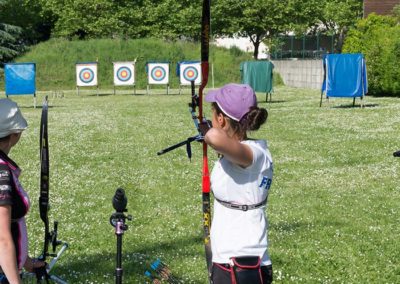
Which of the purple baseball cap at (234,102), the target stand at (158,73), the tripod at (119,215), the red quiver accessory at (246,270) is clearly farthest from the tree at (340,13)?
the tripod at (119,215)

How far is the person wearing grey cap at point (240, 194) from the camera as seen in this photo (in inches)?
128

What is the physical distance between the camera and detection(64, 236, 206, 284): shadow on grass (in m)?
5.42

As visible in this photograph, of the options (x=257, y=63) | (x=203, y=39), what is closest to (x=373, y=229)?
(x=203, y=39)

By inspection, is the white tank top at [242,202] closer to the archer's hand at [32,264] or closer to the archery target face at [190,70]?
the archer's hand at [32,264]

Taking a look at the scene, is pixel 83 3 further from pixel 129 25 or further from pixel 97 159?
pixel 97 159

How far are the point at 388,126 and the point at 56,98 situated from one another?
20.5 m

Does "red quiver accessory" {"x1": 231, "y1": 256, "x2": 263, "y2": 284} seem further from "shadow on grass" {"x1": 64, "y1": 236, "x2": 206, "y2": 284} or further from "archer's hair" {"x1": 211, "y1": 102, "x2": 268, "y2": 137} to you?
"shadow on grass" {"x1": 64, "y1": 236, "x2": 206, "y2": 284}

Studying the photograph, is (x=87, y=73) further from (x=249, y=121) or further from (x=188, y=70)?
(x=249, y=121)

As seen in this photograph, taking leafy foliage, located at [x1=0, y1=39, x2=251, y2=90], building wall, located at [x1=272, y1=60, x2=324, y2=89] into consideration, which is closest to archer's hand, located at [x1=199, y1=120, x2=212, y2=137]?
building wall, located at [x1=272, y1=60, x2=324, y2=89]

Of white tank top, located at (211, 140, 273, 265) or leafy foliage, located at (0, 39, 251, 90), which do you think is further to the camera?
leafy foliage, located at (0, 39, 251, 90)

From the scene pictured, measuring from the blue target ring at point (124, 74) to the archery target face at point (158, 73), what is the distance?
4.04ft

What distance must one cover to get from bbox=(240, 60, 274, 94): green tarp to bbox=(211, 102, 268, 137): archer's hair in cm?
2434

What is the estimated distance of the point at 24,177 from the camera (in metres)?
10.3

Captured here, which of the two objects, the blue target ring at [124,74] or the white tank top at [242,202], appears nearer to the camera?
the white tank top at [242,202]
